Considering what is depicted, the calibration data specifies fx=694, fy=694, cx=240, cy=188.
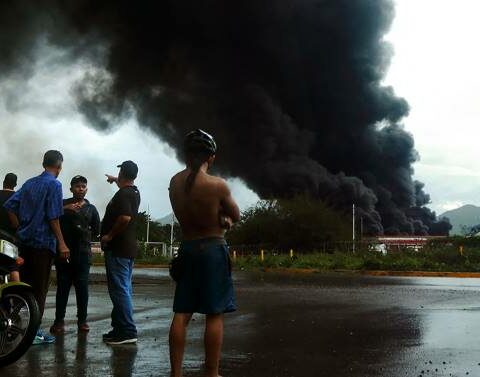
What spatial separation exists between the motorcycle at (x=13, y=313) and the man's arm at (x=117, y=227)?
95 cm

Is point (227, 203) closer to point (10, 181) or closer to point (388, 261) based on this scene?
point (10, 181)

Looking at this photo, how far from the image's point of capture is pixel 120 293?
6.04 meters

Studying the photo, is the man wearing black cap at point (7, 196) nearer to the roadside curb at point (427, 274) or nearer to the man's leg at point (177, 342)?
the man's leg at point (177, 342)

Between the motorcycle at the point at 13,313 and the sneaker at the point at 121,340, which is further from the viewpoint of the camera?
the sneaker at the point at 121,340

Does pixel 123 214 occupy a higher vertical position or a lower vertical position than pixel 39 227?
higher

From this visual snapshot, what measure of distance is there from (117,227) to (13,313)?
1.27 metres

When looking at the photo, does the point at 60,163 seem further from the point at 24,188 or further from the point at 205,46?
the point at 205,46

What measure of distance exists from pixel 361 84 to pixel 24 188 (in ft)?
175

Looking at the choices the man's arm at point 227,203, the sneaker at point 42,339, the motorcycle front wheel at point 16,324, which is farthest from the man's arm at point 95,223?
the man's arm at point 227,203

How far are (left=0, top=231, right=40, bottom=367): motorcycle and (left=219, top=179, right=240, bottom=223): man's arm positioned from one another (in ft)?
6.13

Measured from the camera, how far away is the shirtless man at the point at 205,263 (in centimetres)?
393

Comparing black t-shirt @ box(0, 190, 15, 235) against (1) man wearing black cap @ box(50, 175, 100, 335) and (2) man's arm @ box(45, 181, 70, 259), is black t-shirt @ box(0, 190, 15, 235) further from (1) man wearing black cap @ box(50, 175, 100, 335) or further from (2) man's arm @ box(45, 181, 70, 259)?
(1) man wearing black cap @ box(50, 175, 100, 335)

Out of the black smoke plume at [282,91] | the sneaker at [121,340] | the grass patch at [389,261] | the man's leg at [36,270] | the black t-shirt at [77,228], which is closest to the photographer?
the man's leg at [36,270]

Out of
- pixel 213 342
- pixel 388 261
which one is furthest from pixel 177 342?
pixel 388 261
